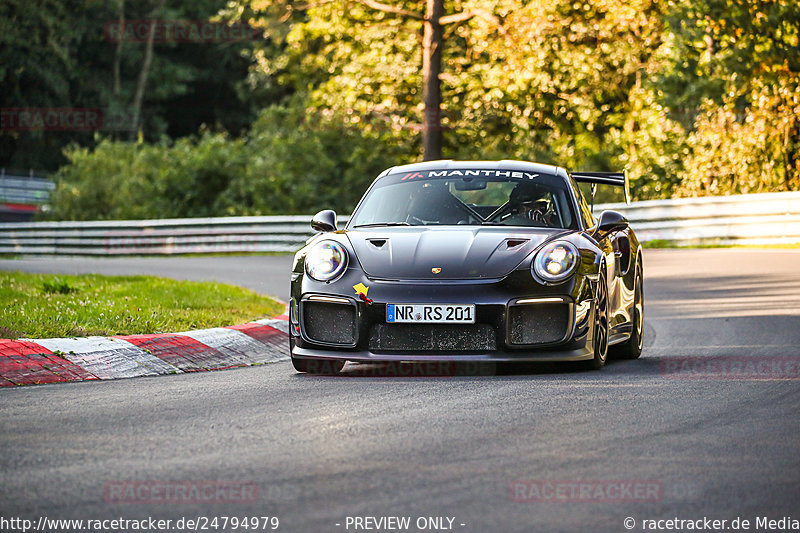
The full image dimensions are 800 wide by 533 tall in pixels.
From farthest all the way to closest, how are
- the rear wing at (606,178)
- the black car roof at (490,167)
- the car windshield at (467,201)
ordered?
1. the rear wing at (606,178)
2. the black car roof at (490,167)
3. the car windshield at (467,201)

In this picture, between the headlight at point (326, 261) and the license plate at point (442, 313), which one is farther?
the headlight at point (326, 261)

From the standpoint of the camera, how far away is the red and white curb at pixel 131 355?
26.2 feet

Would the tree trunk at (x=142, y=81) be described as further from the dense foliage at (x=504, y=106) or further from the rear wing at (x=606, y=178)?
the rear wing at (x=606, y=178)

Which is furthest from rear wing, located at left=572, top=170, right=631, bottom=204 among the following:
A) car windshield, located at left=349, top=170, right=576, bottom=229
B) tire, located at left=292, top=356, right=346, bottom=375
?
tire, located at left=292, top=356, right=346, bottom=375

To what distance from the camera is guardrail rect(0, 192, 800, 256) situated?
855 inches

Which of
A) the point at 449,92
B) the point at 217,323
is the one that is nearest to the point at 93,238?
the point at 449,92

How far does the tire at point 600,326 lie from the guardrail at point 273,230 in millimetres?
13589

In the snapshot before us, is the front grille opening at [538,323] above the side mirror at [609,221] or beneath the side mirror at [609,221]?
beneath

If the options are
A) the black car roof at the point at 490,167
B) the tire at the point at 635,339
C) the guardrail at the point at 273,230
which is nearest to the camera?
the tire at the point at 635,339

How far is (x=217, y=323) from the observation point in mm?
10375
